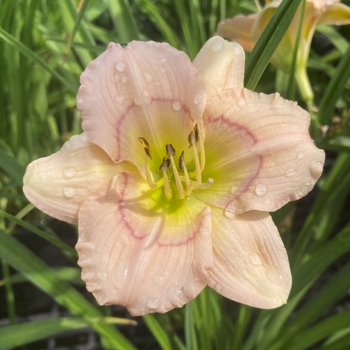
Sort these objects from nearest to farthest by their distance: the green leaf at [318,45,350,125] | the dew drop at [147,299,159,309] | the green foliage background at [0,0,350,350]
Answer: the dew drop at [147,299,159,309], the green foliage background at [0,0,350,350], the green leaf at [318,45,350,125]

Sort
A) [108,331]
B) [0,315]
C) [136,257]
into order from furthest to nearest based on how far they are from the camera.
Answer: [0,315]
[108,331]
[136,257]

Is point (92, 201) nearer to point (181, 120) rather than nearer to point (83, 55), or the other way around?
point (181, 120)

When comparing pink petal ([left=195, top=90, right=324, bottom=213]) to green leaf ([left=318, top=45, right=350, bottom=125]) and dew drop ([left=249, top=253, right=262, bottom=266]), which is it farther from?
green leaf ([left=318, top=45, right=350, bottom=125])

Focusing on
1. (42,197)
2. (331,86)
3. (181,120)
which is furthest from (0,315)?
(331,86)

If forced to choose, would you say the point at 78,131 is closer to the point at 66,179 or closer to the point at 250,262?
the point at 66,179

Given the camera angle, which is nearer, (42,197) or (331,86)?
(42,197)

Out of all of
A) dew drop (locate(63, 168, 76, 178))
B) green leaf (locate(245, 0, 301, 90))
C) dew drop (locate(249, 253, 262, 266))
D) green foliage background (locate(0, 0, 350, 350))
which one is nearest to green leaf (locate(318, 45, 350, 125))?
green foliage background (locate(0, 0, 350, 350))

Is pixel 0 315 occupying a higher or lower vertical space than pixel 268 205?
lower
